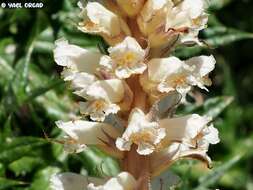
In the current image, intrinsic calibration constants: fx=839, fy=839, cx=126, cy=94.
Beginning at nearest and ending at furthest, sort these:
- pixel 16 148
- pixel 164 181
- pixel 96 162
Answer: pixel 164 181
pixel 16 148
pixel 96 162

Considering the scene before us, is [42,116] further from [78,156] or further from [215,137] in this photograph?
[215,137]

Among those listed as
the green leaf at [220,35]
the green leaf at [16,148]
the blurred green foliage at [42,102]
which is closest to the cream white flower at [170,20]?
the blurred green foliage at [42,102]

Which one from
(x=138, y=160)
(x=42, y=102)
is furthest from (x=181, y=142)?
(x=42, y=102)

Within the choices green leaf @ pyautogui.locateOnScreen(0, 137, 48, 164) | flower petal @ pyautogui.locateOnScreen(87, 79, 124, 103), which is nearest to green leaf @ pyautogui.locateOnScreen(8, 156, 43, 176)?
green leaf @ pyautogui.locateOnScreen(0, 137, 48, 164)

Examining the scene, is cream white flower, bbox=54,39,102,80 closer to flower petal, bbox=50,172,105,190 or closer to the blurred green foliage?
flower petal, bbox=50,172,105,190

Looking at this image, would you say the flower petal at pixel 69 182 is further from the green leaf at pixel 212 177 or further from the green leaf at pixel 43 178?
the green leaf at pixel 212 177

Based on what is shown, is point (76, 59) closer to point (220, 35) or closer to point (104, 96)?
point (104, 96)
